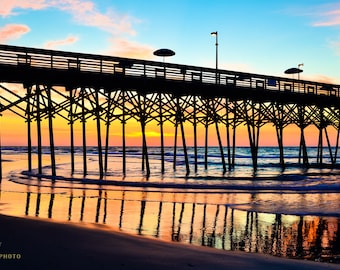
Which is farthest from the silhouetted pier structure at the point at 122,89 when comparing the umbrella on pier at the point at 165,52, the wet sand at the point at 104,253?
the wet sand at the point at 104,253

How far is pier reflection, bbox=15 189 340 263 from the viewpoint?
7.40 m

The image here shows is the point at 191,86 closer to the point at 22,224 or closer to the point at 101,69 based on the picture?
the point at 101,69

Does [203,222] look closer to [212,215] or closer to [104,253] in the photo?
[212,215]

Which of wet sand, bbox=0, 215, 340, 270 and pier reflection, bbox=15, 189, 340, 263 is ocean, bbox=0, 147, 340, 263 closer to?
pier reflection, bbox=15, 189, 340, 263

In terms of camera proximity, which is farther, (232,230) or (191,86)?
(191,86)

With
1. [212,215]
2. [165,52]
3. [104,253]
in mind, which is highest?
[165,52]

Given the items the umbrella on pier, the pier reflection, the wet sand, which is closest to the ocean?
the pier reflection

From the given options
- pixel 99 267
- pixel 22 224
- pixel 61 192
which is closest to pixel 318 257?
pixel 99 267

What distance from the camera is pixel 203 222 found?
9695 millimetres

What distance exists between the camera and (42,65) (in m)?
17.8

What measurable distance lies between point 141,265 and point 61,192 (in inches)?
441

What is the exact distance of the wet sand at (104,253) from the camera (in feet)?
16.8

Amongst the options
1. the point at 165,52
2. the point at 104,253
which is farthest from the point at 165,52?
the point at 104,253

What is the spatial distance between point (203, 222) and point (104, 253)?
437 cm
